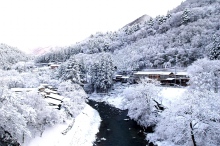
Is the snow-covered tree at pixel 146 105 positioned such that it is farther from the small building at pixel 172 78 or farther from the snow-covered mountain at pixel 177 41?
the snow-covered mountain at pixel 177 41

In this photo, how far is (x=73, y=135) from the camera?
1300 inches

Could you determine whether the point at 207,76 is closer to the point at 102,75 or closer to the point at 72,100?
the point at 72,100

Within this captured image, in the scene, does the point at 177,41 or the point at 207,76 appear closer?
the point at 207,76

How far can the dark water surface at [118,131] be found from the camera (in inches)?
1246

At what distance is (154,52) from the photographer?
8719 cm

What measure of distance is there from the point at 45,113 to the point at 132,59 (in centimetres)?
6325

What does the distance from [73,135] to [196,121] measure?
58.0ft

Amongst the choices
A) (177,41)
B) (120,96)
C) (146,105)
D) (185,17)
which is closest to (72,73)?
(120,96)

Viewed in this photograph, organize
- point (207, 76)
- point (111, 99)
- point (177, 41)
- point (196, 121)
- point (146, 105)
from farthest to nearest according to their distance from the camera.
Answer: point (177, 41) → point (111, 99) → point (207, 76) → point (146, 105) → point (196, 121)

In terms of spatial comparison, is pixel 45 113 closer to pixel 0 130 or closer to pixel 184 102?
pixel 0 130

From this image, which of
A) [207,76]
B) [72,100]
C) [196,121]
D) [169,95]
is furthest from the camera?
[72,100]

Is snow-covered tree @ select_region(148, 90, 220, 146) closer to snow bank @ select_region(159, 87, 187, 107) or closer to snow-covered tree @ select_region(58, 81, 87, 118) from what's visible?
snow bank @ select_region(159, 87, 187, 107)

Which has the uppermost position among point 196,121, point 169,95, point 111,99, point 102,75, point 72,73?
point 72,73

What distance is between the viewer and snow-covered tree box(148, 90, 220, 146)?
2388 cm
